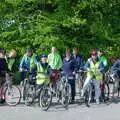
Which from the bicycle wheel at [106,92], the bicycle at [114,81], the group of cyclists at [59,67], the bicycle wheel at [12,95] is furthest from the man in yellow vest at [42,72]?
the bicycle at [114,81]

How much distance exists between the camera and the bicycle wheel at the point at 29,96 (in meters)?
15.4

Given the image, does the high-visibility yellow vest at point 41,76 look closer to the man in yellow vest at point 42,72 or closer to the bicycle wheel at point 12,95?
the man in yellow vest at point 42,72

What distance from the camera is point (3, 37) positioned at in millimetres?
26219

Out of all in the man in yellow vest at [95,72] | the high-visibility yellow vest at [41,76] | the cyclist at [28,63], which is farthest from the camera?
the cyclist at [28,63]

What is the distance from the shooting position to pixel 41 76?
15.1 meters

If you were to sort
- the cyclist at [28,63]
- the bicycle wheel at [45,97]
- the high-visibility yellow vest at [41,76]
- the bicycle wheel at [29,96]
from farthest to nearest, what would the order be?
1. the cyclist at [28,63]
2. the bicycle wheel at [29,96]
3. the high-visibility yellow vest at [41,76]
4. the bicycle wheel at [45,97]

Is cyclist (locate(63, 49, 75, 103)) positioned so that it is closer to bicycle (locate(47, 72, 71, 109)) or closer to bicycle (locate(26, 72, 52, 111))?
bicycle (locate(47, 72, 71, 109))

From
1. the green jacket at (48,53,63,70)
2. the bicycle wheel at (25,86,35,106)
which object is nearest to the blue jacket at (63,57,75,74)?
the green jacket at (48,53,63,70)

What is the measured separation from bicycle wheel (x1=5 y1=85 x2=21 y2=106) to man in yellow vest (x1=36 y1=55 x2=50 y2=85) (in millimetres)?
737

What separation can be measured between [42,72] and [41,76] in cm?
13

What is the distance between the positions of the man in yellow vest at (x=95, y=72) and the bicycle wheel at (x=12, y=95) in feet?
6.70

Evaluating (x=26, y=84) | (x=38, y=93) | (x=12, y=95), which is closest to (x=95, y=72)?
(x=38, y=93)

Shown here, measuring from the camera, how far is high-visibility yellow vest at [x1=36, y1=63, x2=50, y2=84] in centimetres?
1496

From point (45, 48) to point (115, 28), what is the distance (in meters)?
5.20
